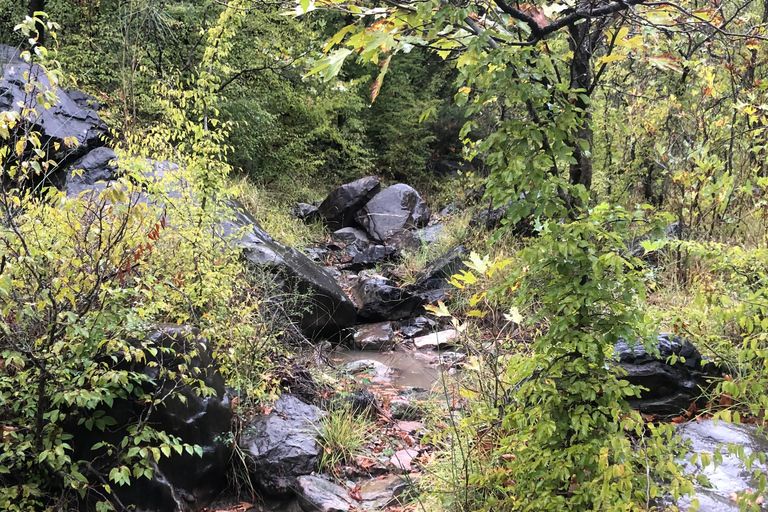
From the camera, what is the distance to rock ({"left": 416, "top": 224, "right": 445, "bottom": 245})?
29.3 feet

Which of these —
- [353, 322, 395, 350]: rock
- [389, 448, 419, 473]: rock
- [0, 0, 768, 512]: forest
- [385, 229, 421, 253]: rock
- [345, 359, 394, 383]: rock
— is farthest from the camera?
[385, 229, 421, 253]: rock

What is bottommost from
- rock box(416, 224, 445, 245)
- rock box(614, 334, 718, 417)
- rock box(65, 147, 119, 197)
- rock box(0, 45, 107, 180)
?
rock box(416, 224, 445, 245)

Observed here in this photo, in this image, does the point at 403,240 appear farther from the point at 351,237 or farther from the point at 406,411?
the point at 406,411

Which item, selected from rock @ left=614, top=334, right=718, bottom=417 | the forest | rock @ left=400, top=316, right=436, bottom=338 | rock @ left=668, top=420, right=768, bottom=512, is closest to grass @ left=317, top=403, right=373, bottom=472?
the forest

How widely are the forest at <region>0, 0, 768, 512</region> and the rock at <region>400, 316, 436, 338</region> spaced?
43mm

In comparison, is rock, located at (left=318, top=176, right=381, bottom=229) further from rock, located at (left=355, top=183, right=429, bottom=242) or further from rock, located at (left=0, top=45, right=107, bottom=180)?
rock, located at (left=0, top=45, right=107, bottom=180)

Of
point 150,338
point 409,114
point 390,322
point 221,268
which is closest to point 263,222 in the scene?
point 390,322

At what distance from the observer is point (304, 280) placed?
235 inches

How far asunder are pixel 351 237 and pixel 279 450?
21.9ft

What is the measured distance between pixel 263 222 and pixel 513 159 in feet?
21.8

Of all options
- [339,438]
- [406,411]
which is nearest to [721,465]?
[339,438]

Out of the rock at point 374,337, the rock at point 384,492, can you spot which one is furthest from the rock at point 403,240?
the rock at point 384,492

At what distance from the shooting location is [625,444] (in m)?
1.71

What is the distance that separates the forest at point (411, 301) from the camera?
5.80 feet
